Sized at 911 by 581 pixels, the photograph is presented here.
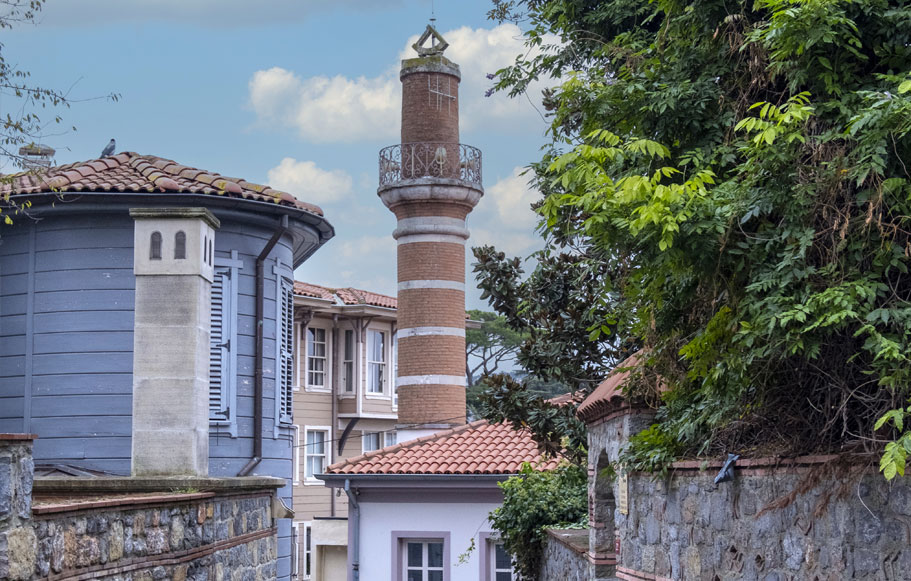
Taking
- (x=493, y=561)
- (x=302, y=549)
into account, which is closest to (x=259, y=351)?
(x=493, y=561)

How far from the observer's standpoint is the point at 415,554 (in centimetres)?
2378

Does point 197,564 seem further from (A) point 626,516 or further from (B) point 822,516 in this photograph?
(B) point 822,516

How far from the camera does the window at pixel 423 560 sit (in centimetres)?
2353

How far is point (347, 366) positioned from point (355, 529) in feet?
38.1

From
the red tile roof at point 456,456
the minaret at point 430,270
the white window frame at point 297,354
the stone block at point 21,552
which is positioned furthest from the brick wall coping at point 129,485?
the white window frame at point 297,354

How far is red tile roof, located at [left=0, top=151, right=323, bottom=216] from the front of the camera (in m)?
12.7

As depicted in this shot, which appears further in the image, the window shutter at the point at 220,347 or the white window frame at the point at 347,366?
the white window frame at the point at 347,366

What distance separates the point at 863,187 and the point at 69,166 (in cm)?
1065

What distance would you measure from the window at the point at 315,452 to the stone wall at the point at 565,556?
1801 cm

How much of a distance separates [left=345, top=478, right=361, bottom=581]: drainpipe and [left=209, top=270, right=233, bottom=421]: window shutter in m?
9.91

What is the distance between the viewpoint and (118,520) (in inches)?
273

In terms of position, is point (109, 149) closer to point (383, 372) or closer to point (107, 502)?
point (107, 502)

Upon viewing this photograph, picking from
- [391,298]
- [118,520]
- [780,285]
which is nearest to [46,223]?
[118,520]

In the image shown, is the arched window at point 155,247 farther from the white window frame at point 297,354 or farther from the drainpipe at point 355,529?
the white window frame at point 297,354
